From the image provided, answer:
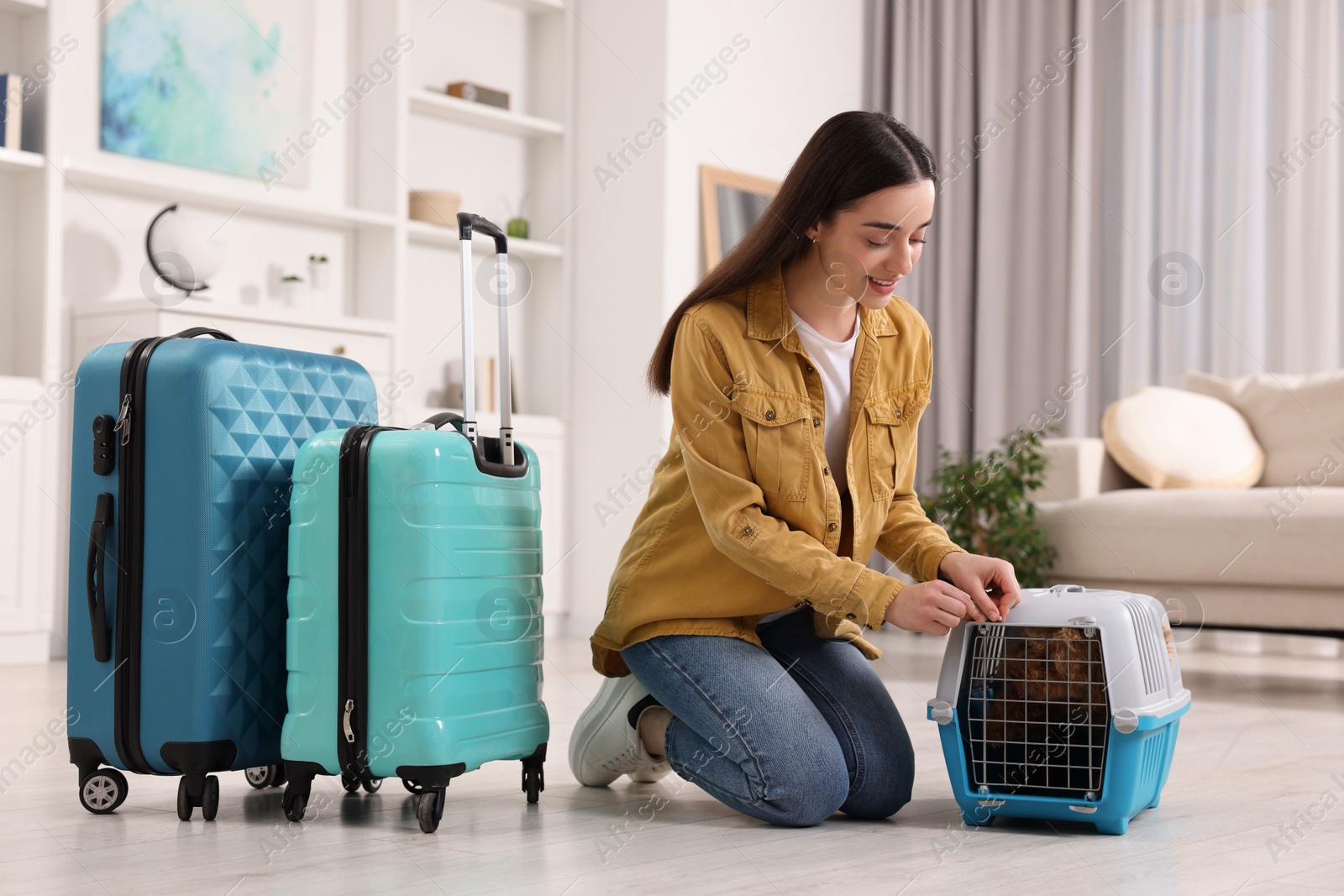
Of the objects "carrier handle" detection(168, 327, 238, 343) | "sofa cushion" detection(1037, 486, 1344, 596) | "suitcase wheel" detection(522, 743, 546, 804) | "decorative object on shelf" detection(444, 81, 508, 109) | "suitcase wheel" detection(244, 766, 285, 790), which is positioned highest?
"decorative object on shelf" detection(444, 81, 508, 109)

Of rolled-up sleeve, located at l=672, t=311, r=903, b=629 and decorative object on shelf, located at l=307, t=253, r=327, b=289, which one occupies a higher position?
decorative object on shelf, located at l=307, t=253, r=327, b=289

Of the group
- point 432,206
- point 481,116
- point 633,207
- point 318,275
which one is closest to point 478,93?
point 481,116

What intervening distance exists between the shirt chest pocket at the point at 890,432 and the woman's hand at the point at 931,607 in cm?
22

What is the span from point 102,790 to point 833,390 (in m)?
0.98

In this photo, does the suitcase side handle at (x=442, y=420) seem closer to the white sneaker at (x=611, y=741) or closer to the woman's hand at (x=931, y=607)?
the white sneaker at (x=611, y=741)

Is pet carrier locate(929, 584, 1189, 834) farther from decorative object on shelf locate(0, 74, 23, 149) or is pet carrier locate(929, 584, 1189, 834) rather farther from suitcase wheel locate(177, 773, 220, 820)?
decorative object on shelf locate(0, 74, 23, 149)

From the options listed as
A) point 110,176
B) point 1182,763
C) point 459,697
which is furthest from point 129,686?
point 110,176

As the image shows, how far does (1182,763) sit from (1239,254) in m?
2.99

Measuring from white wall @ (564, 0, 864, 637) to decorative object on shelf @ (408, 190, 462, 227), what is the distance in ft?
1.76

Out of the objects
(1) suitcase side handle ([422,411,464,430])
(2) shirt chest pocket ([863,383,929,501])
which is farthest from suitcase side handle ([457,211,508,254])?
(2) shirt chest pocket ([863,383,929,501])

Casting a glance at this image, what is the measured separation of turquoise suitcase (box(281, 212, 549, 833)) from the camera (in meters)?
1.51

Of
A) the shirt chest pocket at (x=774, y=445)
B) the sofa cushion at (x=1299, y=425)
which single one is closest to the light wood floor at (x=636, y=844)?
the shirt chest pocket at (x=774, y=445)

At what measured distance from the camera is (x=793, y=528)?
166cm

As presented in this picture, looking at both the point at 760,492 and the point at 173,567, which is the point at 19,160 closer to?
the point at 173,567
